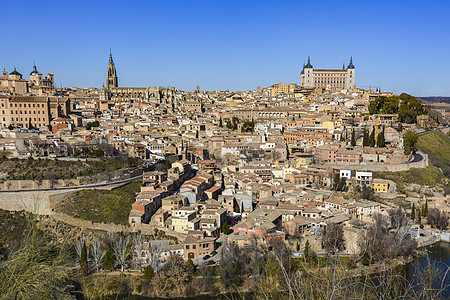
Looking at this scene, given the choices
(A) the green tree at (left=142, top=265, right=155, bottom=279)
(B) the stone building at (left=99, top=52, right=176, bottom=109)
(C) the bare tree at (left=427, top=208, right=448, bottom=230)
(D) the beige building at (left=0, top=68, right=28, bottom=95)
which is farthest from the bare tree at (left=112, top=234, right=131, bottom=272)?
(B) the stone building at (left=99, top=52, right=176, bottom=109)

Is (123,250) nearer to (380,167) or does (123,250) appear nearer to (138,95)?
(380,167)

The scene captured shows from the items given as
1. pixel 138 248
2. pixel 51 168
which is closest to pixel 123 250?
pixel 138 248

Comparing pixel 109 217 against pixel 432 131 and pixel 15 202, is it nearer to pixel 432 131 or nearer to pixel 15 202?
pixel 15 202

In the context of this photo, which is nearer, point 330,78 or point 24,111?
point 24,111

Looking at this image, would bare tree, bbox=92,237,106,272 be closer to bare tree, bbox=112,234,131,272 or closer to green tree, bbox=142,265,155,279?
bare tree, bbox=112,234,131,272

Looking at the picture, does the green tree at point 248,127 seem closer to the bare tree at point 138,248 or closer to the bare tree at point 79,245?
the bare tree at point 138,248

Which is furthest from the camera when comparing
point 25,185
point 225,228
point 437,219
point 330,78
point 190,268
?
point 330,78

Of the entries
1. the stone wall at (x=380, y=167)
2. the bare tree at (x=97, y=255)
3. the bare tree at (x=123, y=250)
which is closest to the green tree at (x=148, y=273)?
the bare tree at (x=123, y=250)

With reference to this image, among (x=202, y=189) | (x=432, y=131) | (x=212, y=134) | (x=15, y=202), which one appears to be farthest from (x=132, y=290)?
(x=432, y=131)
